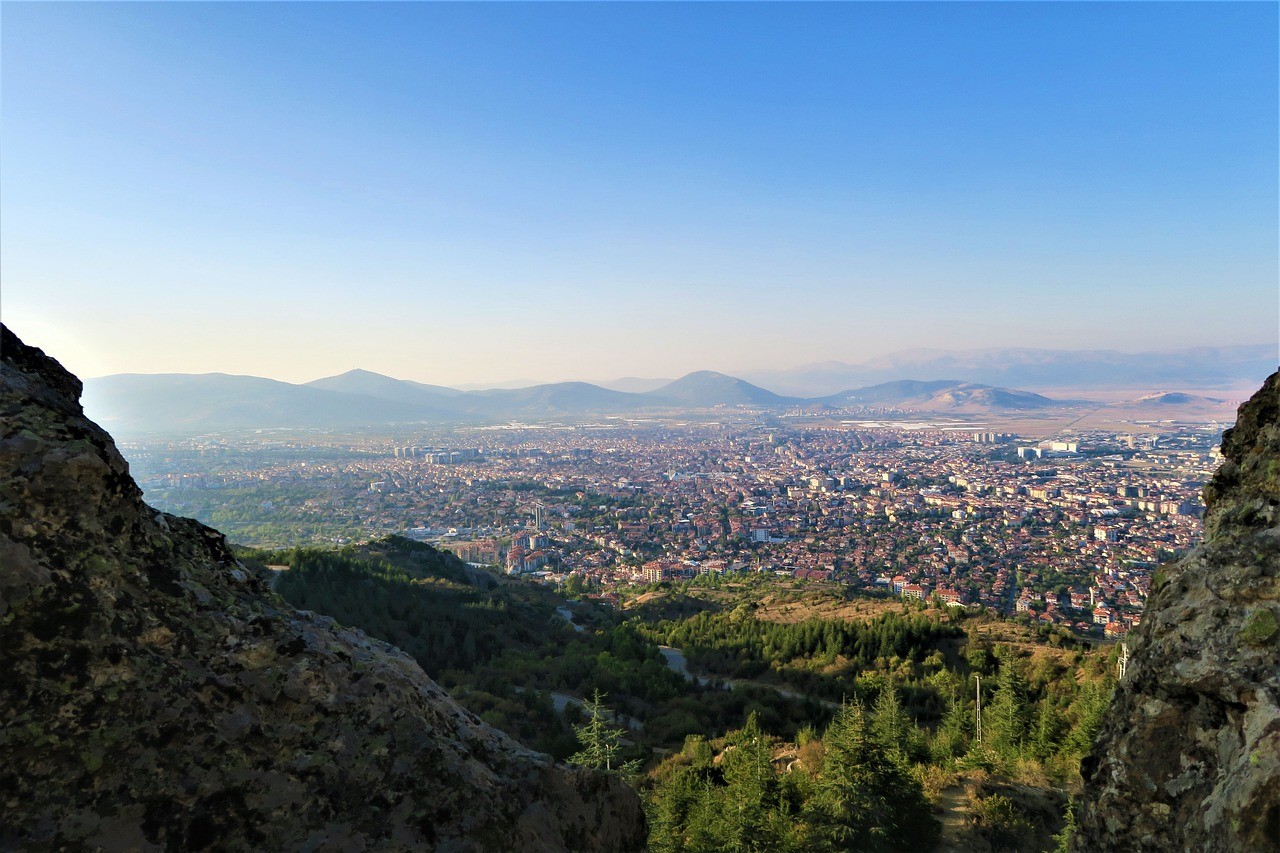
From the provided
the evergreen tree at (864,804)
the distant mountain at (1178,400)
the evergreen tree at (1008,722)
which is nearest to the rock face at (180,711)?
the evergreen tree at (864,804)

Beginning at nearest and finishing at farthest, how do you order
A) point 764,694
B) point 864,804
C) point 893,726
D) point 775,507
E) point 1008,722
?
1. point 864,804
2. point 893,726
3. point 1008,722
4. point 764,694
5. point 775,507

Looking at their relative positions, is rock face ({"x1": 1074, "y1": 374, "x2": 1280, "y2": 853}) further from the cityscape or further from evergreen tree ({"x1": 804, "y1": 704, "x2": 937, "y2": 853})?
the cityscape

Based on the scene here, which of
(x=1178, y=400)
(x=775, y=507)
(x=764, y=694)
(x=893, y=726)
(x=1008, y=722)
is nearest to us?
(x=893, y=726)

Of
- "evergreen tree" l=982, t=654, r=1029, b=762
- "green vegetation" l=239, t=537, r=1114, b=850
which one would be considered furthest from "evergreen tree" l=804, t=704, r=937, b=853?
"evergreen tree" l=982, t=654, r=1029, b=762

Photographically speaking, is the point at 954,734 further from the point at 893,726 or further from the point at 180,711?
the point at 180,711

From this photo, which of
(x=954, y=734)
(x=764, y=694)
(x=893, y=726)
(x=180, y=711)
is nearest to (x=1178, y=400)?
(x=764, y=694)

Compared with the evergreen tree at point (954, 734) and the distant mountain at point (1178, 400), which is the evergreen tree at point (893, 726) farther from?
the distant mountain at point (1178, 400)
